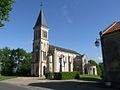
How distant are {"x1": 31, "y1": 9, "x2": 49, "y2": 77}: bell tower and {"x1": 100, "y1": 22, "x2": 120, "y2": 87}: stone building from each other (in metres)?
39.5

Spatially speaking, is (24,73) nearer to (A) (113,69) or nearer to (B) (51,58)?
(B) (51,58)

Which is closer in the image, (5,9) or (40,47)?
(5,9)

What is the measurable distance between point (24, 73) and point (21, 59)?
543 inches

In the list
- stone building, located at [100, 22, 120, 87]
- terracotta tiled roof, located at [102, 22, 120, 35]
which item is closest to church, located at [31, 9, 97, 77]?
terracotta tiled roof, located at [102, 22, 120, 35]

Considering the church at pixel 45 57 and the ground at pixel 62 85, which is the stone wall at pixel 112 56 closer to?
the ground at pixel 62 85

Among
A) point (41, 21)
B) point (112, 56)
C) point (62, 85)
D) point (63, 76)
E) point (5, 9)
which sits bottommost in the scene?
point (62, 85)

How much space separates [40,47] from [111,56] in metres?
42.4

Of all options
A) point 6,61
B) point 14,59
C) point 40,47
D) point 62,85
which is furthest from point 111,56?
point 14,59

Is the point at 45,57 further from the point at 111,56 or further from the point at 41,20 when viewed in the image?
the point at 111,56

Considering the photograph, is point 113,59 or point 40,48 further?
point 40,48

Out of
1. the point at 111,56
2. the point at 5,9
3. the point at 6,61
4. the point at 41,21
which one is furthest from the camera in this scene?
the point at 6,61

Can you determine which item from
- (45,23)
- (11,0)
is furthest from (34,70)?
(11,0)

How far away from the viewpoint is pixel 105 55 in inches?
904

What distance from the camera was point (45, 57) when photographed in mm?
63719
